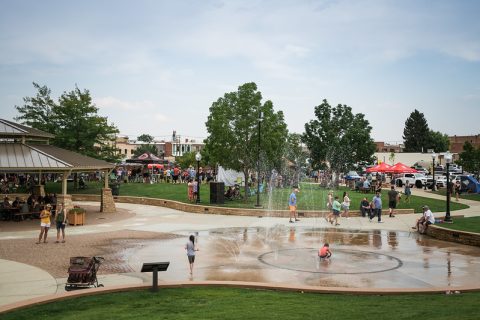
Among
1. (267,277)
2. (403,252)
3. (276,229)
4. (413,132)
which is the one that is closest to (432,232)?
(403,252)

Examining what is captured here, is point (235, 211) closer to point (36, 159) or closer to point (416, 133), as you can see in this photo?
point (36, 159)

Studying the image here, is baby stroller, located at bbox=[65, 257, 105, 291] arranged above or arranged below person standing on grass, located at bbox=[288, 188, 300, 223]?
below

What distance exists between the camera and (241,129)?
31.8 meters

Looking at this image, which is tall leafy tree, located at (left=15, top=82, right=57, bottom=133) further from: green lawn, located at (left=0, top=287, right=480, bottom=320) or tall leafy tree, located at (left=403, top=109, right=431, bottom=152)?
tall leafy tree, located at (left=403, top=109, right=431, bottom=152)

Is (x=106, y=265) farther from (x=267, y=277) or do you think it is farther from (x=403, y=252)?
(x=403, y=252)

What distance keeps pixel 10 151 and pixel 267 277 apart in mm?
19809

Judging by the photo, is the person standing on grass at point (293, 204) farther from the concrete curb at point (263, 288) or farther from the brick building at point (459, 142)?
the brick building at point (459, 142)

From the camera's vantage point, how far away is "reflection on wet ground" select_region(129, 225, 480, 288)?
12.5 meters

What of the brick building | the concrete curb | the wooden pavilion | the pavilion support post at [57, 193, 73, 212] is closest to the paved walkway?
the concrete curb

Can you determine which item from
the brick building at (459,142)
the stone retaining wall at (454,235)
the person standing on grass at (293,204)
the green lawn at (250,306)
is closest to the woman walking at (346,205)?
the person standing on grass at (293,204)

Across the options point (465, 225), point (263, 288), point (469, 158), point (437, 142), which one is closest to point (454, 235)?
point (465, 225)

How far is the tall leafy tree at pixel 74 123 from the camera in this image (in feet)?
135

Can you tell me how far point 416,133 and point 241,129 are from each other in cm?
8570

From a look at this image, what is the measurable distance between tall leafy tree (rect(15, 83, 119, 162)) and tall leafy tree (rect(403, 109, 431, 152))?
8159 centimetres
